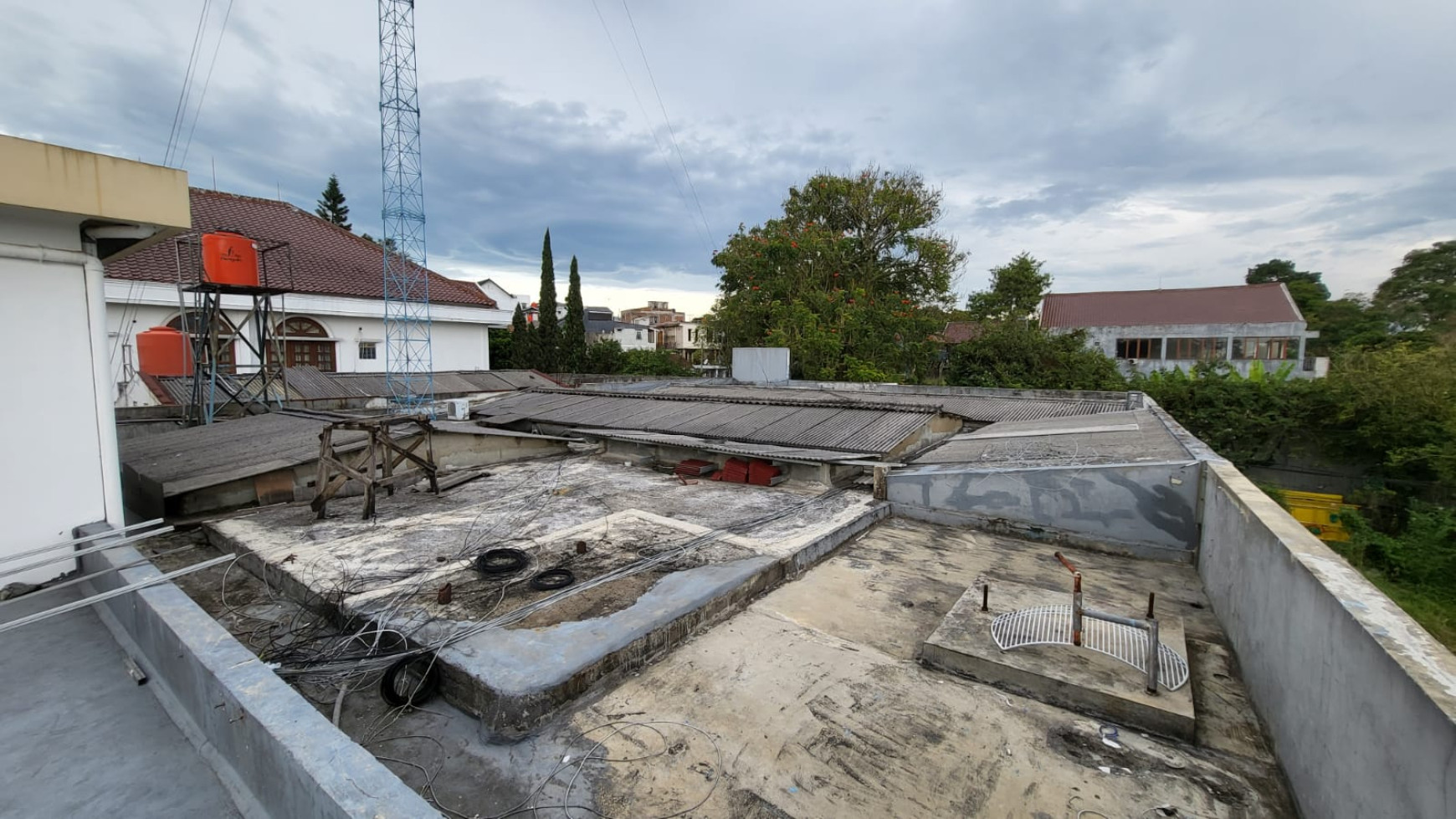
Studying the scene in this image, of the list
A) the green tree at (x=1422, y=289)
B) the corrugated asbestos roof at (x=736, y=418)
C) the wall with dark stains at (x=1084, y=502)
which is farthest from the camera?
the green tree at (x=1422, y=289)

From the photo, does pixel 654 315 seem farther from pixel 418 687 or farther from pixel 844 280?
pixel 418 687

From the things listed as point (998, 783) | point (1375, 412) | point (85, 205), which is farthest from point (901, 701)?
point (1375, 412)

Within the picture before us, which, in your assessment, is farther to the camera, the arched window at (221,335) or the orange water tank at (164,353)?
the orange water tank at (164,353)

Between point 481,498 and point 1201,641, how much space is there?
814cm

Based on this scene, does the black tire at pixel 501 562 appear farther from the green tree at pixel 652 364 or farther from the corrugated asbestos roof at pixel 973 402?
the green tree at pixel 652 364

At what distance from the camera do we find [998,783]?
305 cm

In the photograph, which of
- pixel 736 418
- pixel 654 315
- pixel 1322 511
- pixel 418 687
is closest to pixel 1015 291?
pixel 1322 511

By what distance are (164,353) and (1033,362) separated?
27.2 meters

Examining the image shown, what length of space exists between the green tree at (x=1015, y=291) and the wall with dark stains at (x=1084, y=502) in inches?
1029

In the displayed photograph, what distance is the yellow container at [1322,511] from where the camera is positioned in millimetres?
14531

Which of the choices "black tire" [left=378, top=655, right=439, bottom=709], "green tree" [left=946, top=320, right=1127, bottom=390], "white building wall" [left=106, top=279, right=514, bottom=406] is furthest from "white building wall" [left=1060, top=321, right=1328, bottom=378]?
"black tire" [left=378, top=655, right=439, bottom=709]

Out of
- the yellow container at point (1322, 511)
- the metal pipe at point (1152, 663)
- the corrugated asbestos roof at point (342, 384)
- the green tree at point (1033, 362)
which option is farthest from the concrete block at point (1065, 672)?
the green tree at point (1033, 362)

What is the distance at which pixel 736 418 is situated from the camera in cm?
1148

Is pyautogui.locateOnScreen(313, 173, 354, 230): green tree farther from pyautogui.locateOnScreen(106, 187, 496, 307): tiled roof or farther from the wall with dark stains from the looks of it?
the wall with dark stains
